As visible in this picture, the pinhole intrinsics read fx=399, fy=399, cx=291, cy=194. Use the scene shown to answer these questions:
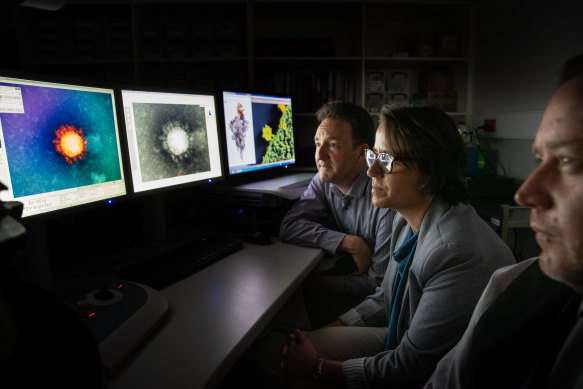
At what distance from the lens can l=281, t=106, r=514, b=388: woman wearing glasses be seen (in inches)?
35.9

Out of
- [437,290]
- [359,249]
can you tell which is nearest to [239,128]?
[359,249]

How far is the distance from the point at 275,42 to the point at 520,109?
1.76 meters

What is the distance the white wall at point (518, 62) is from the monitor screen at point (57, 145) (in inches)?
87.4

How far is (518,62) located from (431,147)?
208 cm

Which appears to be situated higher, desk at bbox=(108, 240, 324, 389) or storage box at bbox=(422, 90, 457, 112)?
storage box at bbox=(422, 90, 457, 112)

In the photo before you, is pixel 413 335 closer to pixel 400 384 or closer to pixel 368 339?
pixel 400 384

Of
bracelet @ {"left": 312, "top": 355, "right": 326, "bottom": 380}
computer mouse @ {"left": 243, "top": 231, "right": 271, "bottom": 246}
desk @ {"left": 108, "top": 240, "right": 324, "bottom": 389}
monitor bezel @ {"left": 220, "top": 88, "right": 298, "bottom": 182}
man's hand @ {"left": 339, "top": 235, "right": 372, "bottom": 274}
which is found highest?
monitor bezel @ {"left": 220, "top": 88, "right": 298, "bottom": 182}

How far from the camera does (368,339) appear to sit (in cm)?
124

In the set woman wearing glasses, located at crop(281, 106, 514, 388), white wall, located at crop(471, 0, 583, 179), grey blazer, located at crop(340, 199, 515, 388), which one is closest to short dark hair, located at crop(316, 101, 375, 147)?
woman wearing glasses, located at crop(281, 106, 514, 388)

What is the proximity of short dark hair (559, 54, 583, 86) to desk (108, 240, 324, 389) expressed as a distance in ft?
2.33

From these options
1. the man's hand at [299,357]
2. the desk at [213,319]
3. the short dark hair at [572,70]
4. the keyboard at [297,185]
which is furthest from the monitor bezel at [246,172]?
the short dark hair at [572,70]

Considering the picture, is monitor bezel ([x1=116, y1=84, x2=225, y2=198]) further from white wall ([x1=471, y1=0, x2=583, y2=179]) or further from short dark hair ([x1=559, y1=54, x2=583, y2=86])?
white wall ([x1=471, y1=0, x2=583, y2=179])

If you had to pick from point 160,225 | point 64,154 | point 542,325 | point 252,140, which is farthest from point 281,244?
point 542,325

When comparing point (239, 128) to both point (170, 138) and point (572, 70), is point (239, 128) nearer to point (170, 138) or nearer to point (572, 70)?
point (170, 138)
